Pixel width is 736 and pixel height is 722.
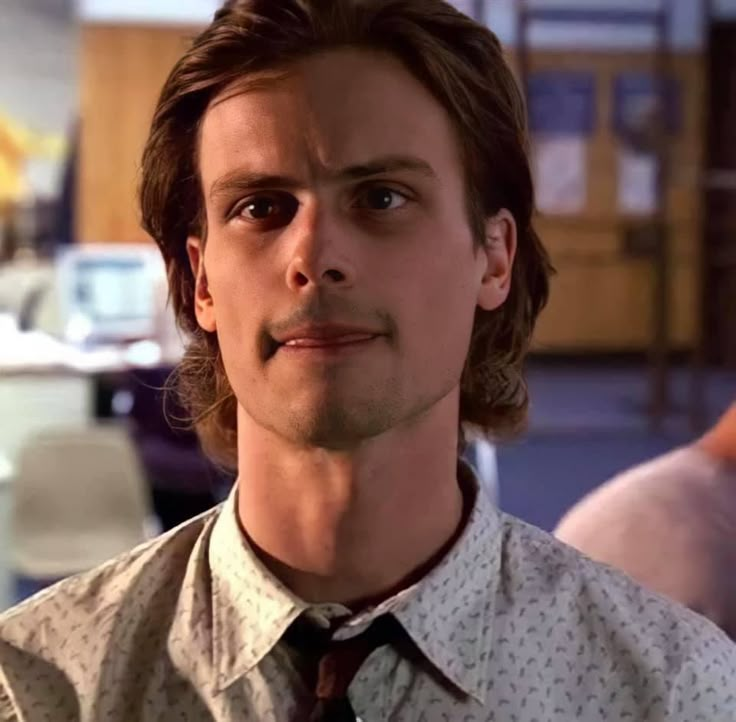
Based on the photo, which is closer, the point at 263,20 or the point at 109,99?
the point at 263,20

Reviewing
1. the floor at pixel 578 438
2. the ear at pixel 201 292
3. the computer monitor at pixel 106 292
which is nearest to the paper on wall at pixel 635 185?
the floor at pixel 578 438

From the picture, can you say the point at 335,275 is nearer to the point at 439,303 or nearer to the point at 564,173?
the point at 439,303

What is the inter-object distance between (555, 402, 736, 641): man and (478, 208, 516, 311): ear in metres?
0.37

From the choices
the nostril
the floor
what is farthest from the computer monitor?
the nostril

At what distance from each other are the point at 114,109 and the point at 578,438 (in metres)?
3.18

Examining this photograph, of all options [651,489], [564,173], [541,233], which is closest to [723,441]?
[651,489]

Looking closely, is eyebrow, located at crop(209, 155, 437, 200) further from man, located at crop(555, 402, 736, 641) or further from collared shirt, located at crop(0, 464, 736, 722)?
man, located at crop(555, 402, 736, 641)

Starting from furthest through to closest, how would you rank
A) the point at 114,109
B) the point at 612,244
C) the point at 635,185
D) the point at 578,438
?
the point at 612,244 < the point at 635,185 < the point at 114,109 < the point at 578,438

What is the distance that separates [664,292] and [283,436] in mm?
4884

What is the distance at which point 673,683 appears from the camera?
0.90m

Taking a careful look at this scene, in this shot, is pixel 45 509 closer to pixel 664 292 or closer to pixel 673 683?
pixel 673 683


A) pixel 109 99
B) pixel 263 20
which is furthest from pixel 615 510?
pixel 109 99

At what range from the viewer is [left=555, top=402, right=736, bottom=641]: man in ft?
4.05

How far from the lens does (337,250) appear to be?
2.87ft
